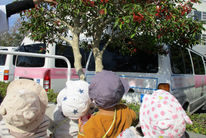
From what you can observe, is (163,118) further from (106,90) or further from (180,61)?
(180,61)

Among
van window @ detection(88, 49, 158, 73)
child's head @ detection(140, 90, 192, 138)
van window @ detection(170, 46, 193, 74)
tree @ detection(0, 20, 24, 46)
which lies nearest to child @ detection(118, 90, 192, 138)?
child's head @ detection(140, 90, 192, 138)

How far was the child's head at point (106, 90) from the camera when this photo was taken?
5.24 feet

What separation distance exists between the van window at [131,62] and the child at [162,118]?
98.8 inches

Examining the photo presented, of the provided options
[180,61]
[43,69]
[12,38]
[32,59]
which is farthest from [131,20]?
[12,38]

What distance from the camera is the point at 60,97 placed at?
6.34 ft

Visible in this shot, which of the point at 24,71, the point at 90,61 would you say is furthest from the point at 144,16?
the point at 24,71

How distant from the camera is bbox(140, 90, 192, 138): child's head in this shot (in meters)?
1.27

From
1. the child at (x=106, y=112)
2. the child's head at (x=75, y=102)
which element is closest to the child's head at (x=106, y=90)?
the child at (x=106, y=112)

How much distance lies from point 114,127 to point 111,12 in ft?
6.38

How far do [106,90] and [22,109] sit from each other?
24.8 inches

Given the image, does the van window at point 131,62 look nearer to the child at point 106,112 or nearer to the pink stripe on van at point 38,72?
the pink stripe on van at point 38,72

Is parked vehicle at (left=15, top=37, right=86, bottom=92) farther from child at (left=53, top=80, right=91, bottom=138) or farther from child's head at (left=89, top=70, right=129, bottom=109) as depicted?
child's head at (left=89, top=70, right=129, bottom=109)

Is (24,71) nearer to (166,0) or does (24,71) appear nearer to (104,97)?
(166,0)

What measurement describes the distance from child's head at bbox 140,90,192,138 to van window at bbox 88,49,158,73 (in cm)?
251
